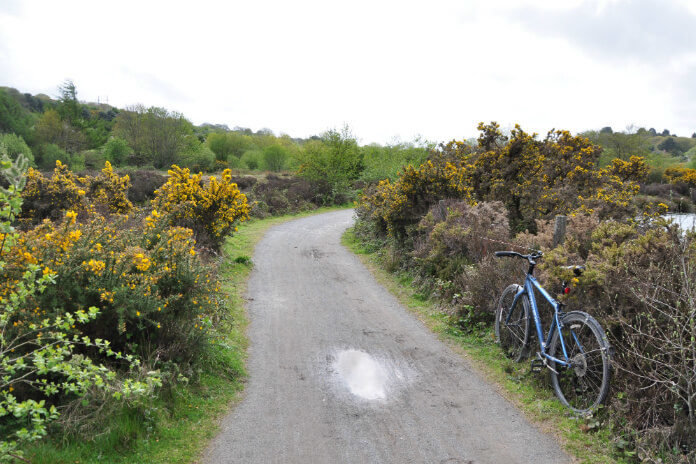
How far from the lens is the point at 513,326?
18.1 ft

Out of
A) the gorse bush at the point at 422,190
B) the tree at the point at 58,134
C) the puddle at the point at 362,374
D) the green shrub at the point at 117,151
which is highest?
the tree at the point at 58,134

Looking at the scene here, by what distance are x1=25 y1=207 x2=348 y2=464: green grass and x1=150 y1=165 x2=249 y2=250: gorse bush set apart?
5497 millimetres

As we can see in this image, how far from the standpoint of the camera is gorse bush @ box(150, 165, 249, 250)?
33.8 feet

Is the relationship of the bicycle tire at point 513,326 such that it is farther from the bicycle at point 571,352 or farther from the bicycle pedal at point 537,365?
the bicycle pedal at point 537,365

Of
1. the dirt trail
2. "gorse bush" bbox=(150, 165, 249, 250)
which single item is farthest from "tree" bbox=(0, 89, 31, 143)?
the dirt trail

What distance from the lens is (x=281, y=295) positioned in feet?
28.2

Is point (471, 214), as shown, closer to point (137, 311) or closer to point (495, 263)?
point (495, 263)

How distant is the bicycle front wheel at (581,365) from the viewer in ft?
12.4

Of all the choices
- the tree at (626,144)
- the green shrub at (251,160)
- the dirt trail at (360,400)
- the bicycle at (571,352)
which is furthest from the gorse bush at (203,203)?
the tree at (626,144)

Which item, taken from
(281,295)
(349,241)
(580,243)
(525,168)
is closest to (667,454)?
(580,243)

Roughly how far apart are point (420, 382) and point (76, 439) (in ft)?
11.3

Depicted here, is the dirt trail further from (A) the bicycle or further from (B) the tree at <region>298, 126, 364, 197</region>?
(B) the tree at <region>298, 126, 364, 197</region>

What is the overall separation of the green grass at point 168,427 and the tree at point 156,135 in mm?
43789

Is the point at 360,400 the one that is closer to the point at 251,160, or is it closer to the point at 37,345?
the point at 37,345
